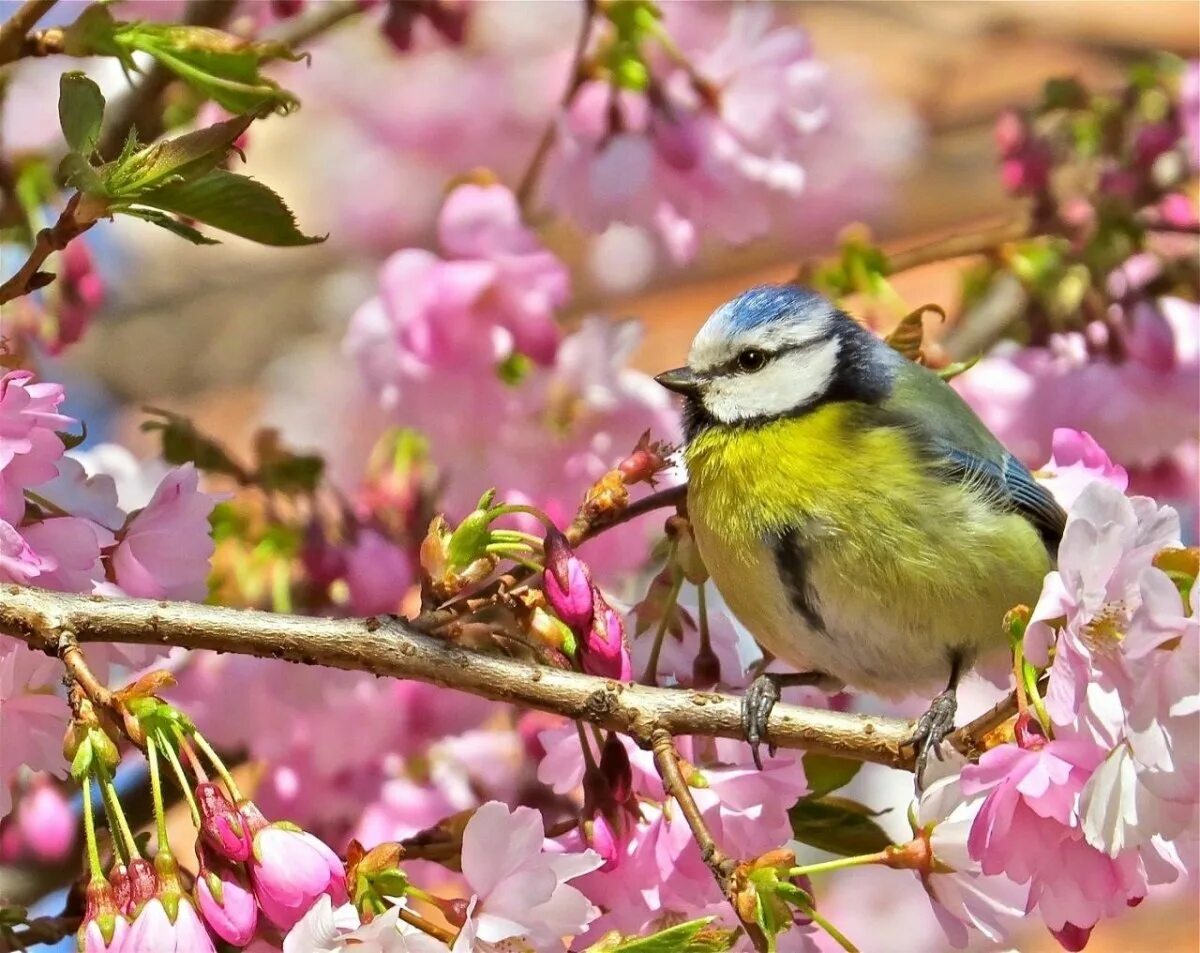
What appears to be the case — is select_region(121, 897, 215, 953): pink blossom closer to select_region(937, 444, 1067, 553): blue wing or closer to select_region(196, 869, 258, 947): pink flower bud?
select_region(196, 869, 258, 947): pink flower bud

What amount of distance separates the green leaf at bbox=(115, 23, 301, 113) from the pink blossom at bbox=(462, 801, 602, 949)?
346 mm

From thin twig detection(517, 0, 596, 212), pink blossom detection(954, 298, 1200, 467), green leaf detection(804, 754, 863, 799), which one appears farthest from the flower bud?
pink blossom detection(954, 298, 1200, 467)

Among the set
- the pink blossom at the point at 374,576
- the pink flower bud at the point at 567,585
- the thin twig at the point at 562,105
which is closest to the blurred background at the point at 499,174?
the thin twig at the point at 562,105

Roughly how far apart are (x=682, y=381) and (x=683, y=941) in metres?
0.56

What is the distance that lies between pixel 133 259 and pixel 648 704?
2.74 metres

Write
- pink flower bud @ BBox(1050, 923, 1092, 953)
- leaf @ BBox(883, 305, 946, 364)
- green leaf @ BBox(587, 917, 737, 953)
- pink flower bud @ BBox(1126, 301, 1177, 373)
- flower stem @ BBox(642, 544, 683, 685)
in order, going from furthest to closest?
pink flower bud @ BBox(1126, 301, 1177, 373) → leaf @ BBox(883, 305, 946, 364) → flower stem @ BBox(642, 544, 683, 685) → pink flower bud @ BBox(1050, 923, 1092, 953) → green leaf @ BBox(587, 917, 737, 953)

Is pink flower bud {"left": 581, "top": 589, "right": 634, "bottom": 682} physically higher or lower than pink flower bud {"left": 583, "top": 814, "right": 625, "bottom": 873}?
higher

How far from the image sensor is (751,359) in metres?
1.09

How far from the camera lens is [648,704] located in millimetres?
676

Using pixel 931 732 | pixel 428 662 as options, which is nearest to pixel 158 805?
pixel 428 662

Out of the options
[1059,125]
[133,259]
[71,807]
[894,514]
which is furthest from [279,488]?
[133,259]

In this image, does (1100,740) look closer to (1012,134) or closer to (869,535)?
(869,535)

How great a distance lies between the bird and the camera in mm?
938

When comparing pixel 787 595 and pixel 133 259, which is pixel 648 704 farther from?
pixel 133 259
